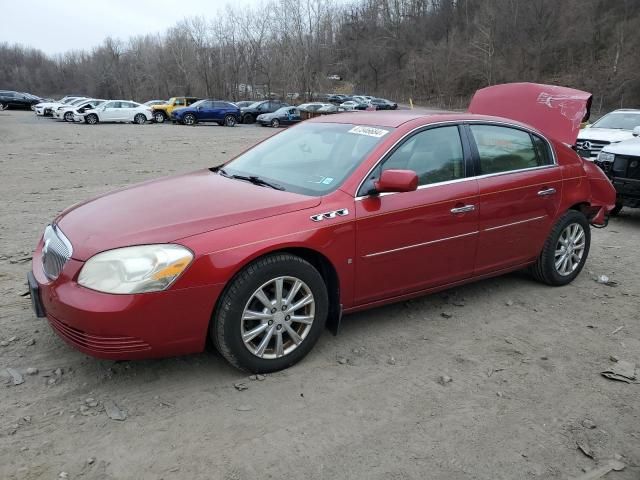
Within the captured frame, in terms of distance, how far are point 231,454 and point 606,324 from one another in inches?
128

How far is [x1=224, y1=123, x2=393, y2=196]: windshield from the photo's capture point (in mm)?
3740

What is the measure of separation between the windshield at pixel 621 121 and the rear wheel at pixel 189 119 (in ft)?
85.7

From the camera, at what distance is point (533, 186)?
461cm

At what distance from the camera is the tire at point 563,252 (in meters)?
4.93

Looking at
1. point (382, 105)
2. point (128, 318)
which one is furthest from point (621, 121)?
point (382, 105)

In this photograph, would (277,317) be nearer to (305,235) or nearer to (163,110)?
(305,235)

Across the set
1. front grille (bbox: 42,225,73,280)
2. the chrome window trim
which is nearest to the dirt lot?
front grille (bbox: 42,225,73,280)

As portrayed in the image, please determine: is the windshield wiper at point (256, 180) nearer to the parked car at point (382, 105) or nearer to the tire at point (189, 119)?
the tire at point (189, 119)

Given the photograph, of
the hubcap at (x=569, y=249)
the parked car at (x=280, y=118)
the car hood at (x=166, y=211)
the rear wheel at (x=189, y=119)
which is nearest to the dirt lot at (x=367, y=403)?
the hubcap at (x=569, y=249)

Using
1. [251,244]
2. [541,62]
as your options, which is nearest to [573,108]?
Answer: [251,244]

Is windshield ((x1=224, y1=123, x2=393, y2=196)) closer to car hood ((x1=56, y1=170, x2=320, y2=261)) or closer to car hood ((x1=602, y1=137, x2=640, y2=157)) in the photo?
car hood ((x1=56, y1=170, x2=320, y2=261))

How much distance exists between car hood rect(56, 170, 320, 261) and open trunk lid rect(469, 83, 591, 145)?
4.20 meters

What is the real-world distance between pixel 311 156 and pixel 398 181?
89cm

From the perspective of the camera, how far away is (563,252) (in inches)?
199
